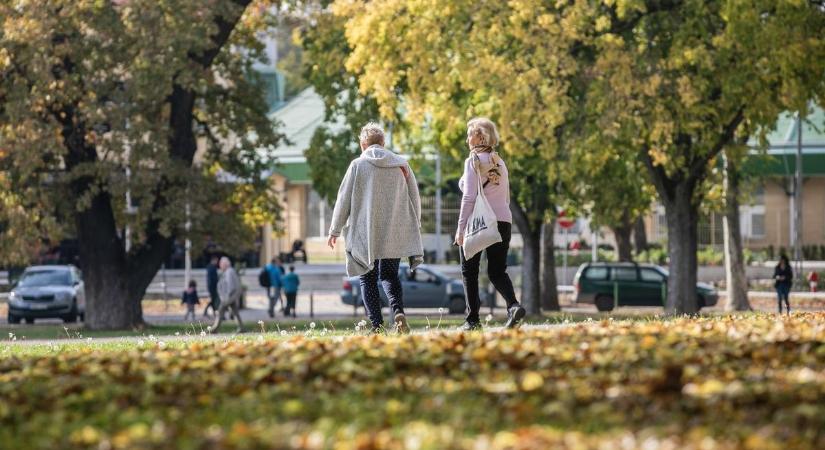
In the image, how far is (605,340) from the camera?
31.7 ft

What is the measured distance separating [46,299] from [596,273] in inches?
575

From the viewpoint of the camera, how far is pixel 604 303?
4497 cm

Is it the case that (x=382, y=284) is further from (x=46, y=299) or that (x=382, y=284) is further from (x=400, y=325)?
(x=46, y=299)

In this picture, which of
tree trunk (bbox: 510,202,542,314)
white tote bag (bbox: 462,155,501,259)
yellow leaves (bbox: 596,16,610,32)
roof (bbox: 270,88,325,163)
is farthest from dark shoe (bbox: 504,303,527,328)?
roof (bbox: 270,88,325,163)

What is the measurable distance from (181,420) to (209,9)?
2560 cm

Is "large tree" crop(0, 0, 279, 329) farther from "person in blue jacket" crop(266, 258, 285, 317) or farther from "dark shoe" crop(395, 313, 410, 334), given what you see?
"dark shoe" crop(395, 313, 410, 334)

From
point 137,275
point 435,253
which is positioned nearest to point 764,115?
point 137,275

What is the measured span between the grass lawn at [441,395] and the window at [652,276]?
35.0 meters

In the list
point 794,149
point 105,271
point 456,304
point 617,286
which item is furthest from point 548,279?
point 794,149

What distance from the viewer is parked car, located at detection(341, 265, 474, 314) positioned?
4309 centimetres

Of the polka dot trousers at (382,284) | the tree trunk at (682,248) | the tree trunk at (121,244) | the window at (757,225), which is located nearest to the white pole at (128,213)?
the tree trunk at (121,244)

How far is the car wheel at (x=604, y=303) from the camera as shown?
44.8 metres

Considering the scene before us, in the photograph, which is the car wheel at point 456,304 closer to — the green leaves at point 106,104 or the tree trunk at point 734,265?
the tree trunk at point 734,265

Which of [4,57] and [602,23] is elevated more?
[602,23]
